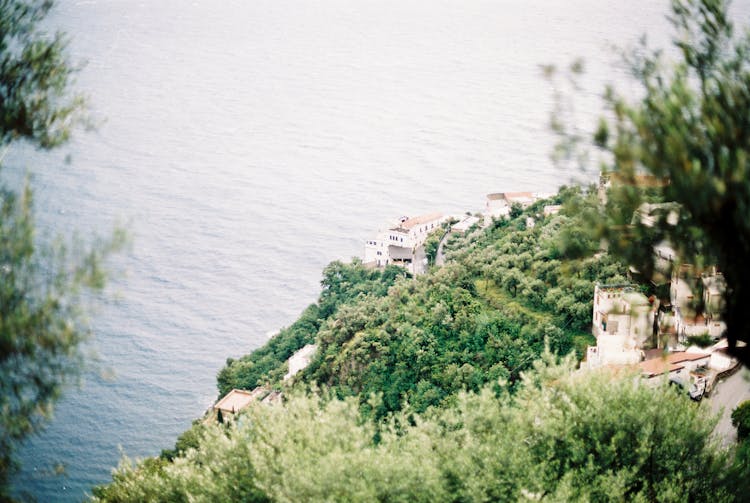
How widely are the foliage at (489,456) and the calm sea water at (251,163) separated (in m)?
2.83

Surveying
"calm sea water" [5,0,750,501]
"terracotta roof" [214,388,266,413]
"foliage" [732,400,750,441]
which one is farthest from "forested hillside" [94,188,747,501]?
"terracotta roof" [214,388,266,413]

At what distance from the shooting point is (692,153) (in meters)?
6.23

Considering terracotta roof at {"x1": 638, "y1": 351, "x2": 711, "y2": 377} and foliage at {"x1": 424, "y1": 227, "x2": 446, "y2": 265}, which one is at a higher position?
foliage at {"x1": 424, "y1": 227, "x2": 446, "y2": 265}

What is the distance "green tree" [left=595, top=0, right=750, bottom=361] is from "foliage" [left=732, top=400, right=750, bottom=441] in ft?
27.9

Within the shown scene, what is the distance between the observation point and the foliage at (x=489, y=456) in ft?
33.8

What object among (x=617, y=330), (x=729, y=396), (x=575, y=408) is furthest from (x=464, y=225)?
(x=575, y=408)

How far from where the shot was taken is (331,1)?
178 meters

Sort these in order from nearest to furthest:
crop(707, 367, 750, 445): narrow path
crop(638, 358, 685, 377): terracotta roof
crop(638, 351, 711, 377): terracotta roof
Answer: crop(707, 367, 750, 445): narrow path → crop(638, 358, 685, 377): terracotta roof → crop(638, 351, 711, 377): terracotta roof

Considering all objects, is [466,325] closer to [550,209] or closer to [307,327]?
[550,209]

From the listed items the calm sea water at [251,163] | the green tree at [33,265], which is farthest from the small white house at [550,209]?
the green tree at [33,265]

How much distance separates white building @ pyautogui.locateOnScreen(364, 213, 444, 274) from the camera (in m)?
46.0

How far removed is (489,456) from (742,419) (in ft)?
22.5

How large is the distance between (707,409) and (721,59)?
22.5 feet

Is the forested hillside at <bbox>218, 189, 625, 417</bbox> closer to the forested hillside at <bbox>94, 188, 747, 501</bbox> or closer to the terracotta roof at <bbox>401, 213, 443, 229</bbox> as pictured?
the forested hillside at <bbox>94, 188, 747, 501</bbox>
